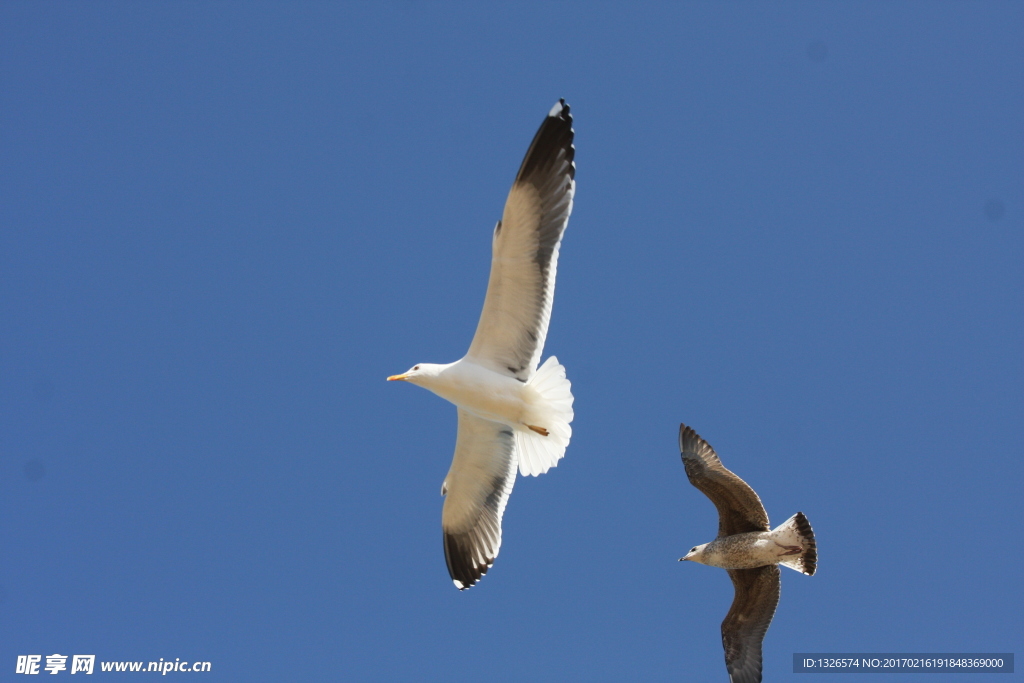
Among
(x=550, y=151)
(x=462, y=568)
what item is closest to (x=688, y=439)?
(x=462, y=568)

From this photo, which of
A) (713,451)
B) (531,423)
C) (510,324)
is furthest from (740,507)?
(510,324)

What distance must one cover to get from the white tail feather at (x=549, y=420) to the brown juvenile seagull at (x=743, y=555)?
109cm

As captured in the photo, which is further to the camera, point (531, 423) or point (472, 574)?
point (472, 574)

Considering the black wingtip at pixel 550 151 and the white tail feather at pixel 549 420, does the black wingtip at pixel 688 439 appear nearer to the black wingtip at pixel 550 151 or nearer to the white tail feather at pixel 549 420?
the white tail feather at pixel 549 420

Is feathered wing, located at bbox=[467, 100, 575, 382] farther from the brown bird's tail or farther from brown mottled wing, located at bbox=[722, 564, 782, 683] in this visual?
brown mottled wing, located at bbox=[722, 564, 782, 683]

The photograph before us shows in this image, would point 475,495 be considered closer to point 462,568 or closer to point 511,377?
point 462,568

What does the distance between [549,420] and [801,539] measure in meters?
2.17

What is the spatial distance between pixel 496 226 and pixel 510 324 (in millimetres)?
890

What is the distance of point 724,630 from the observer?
373 inches

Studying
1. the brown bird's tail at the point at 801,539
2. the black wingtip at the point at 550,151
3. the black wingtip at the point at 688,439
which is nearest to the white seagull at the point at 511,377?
the black wingtip at the point at 550,151

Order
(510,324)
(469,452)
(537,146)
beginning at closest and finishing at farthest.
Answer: (537,146), (510,324), (469,452)

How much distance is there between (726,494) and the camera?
9.32 metres

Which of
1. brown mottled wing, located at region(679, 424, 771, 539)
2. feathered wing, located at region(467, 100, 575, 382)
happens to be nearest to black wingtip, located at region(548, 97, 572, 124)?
feathered wing, located at region(467, 100, 575, 382)

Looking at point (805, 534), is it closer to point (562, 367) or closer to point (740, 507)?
point (740, 507)
